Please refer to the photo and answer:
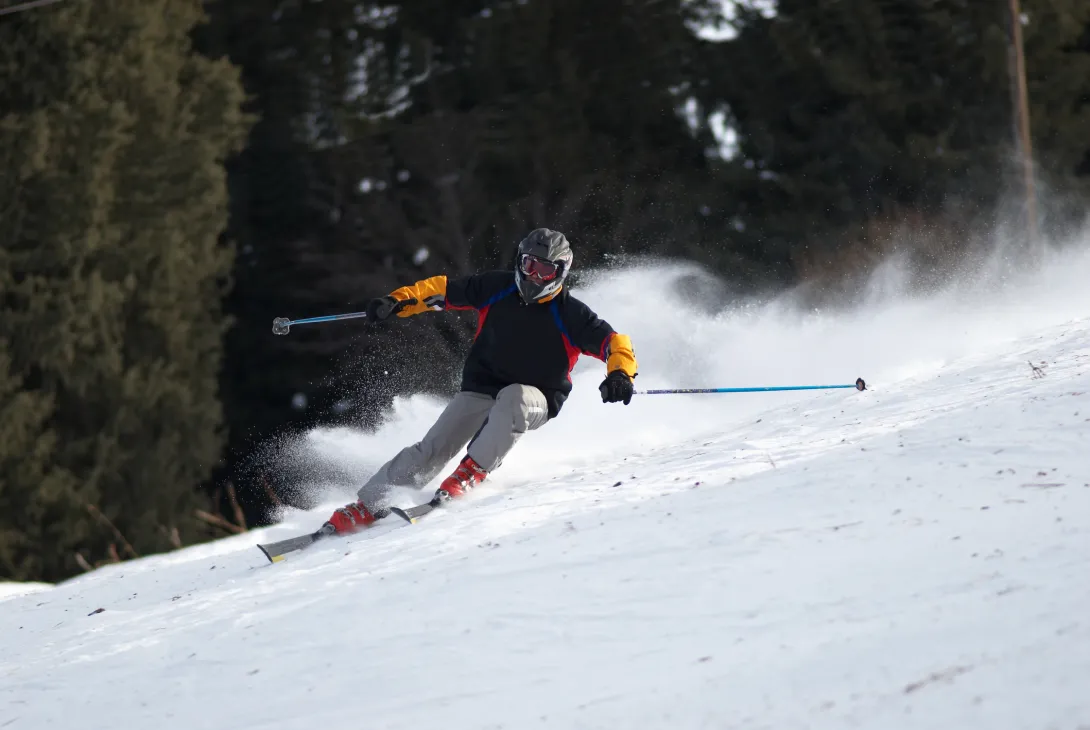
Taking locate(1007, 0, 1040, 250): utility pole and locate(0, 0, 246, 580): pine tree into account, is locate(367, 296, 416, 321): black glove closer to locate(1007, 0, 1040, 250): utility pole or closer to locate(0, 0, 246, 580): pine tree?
locate(0, 0, 246, 580): pine tree

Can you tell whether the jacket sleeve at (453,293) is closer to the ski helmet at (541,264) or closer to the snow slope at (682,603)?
the ski helmet at (541,264)

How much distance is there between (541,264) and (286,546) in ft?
6.20

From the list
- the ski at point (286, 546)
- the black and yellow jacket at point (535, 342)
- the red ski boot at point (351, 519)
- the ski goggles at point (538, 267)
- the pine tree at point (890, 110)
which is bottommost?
the pine tree at point (890, 110)

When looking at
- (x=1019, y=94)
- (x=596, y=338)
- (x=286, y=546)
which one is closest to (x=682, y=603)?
(x=286, y=546)

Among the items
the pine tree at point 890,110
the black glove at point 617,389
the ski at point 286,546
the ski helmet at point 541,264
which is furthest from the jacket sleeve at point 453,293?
the pine tree at point 890,110

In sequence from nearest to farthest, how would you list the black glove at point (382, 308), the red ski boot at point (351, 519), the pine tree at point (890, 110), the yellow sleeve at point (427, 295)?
the red ski boot at point (351, 519) < the black glove at point (382, 308) < the yellow sleeve at point (427, 295) < the pine tree at point (890, 110)

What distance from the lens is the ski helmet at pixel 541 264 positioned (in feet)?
21.4

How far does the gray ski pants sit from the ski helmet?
52 centimetres

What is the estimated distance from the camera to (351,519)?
241 inches

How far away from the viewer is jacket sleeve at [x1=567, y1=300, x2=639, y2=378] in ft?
21.1

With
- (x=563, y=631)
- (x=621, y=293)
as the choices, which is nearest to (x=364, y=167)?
(x=621, y=293)

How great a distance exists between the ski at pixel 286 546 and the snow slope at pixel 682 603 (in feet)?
0.41

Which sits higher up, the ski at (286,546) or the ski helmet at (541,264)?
the ski helmet at (541,264)

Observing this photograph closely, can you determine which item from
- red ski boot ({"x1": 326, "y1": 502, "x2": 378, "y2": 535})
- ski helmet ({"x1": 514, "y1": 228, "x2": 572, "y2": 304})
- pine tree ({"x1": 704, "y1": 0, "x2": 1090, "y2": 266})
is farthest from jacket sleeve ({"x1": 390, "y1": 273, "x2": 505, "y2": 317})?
pine tree ({"x1": 704, "y1": 0, "x2": 1090, "y2": 266})
